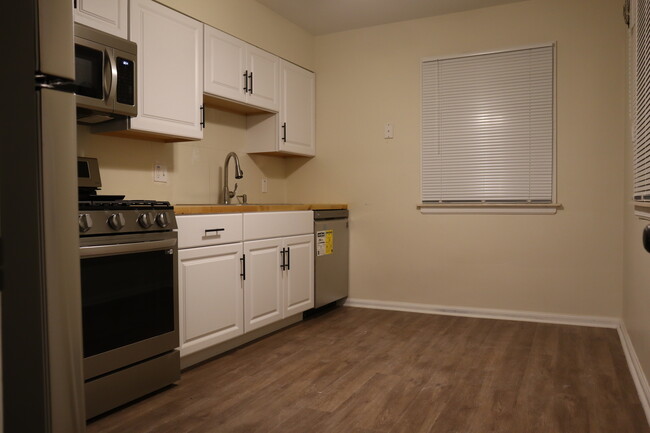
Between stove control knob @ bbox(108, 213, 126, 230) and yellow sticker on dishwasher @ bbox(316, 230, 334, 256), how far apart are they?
1957 mm

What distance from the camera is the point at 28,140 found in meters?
0.72

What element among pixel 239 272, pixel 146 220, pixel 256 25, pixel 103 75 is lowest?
pixel 239 272

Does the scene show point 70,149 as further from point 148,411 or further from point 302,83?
point 302,83

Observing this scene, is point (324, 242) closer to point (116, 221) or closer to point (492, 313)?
point (492, 313)

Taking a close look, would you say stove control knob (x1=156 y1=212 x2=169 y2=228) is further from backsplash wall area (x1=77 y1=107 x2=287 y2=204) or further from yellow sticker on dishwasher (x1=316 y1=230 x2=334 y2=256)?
yellow sticker on dishwasher (x1=316 y1=230 x2=334 y2=256)

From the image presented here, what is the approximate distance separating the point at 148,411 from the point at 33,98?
70.3 inches

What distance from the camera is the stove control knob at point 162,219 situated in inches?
92.6

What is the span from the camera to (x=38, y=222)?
2.40 ft

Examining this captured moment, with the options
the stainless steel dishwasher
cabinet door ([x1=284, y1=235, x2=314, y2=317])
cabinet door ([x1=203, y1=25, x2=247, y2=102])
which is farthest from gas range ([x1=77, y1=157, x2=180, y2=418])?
the stainless steel dishwasher

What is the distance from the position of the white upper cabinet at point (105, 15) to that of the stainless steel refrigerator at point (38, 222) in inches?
73.2

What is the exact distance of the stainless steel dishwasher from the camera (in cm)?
394

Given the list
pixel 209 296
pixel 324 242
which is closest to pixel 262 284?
pixel 209 296

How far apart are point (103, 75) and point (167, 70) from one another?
21.0 inches

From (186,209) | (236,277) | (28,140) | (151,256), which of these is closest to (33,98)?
(28,140)
